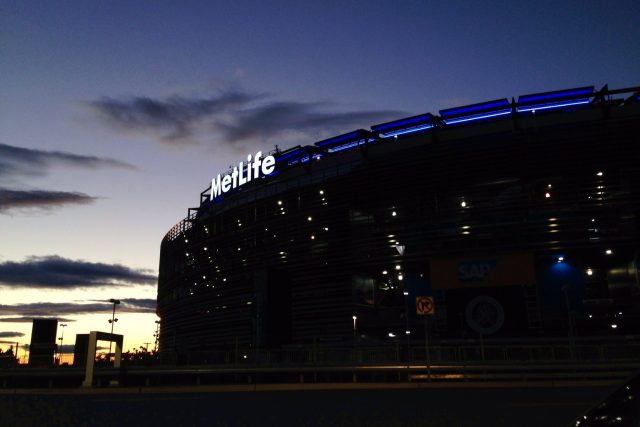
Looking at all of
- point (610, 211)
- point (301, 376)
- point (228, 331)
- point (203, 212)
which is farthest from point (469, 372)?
point (203, 212)

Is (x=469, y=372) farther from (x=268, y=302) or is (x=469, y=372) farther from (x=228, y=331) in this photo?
(x=228, y=331)

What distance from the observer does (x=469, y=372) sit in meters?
22.3

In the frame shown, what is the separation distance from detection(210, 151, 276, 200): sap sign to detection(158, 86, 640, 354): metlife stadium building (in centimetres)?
28

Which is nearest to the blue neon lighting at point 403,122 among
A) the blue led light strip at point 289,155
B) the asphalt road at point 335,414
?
the blue led light strip at point 289,155

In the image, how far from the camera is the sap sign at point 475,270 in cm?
3825

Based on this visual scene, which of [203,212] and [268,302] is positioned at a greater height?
[203,212]

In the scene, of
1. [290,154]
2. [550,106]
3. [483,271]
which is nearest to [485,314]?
[483,271]

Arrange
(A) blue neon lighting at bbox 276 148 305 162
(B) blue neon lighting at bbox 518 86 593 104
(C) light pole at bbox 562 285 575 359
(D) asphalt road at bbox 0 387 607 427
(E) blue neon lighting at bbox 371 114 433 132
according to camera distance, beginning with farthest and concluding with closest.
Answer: (A) blue neon lighting at bbox 276 148 305 162
(E) blue neon lighting at bbox 371 114 433 132
(B) blue neon lighting at bbox 518 86 593 104
(C) light pole at bbox 562 285 575 359
(D) asphalt road at bbox 0 387 607 427

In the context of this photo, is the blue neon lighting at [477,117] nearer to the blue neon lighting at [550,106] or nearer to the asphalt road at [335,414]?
the blue neon lighting at [550,106]


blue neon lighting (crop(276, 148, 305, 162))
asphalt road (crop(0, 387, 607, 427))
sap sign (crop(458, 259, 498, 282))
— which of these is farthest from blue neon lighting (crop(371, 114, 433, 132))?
asphalt road (crop(0, 387, 607, 427))

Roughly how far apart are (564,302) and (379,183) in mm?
16704

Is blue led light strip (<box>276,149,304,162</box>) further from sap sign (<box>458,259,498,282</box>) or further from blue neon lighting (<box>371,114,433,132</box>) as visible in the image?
sap sign (<box>458,259,498,282</box>)

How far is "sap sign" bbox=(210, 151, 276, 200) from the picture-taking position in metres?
50.9

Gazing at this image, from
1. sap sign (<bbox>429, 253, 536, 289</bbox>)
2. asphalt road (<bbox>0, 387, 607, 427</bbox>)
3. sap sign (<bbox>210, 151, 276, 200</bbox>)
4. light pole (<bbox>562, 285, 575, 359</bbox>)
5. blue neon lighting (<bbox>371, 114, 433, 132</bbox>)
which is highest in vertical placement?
blue neon lighting (<bbox>371, 114, 433, 132</bbox>)
